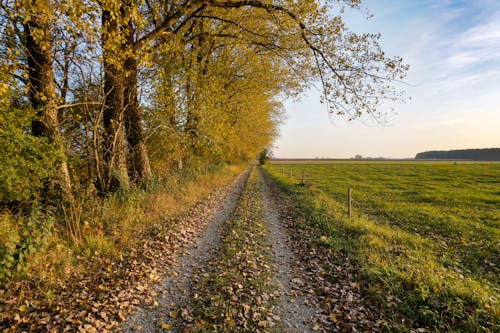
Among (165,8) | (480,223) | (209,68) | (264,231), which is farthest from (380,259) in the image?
(209,68)

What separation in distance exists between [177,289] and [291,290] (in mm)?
2503

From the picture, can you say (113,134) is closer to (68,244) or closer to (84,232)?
(84,232)

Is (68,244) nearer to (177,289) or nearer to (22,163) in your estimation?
(22,163)

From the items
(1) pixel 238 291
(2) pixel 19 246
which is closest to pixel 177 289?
(1) pixel 238 291

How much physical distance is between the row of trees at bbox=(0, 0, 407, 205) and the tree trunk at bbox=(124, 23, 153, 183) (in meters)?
0.05

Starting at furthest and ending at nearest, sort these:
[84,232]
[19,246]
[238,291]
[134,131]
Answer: [134,131] → [84,232] → [238,291] → [19,246]

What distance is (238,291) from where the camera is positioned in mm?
5223

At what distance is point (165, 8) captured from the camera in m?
12.0

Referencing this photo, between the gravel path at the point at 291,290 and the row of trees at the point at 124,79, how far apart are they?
20.8 feet

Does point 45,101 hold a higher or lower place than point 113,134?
higher

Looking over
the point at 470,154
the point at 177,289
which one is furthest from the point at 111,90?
the point at 470,154

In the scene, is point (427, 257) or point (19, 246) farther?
point (427, 257)

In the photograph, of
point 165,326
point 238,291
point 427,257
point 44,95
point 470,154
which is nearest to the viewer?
point 165,326

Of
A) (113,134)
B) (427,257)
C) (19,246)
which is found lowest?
(427,257)
